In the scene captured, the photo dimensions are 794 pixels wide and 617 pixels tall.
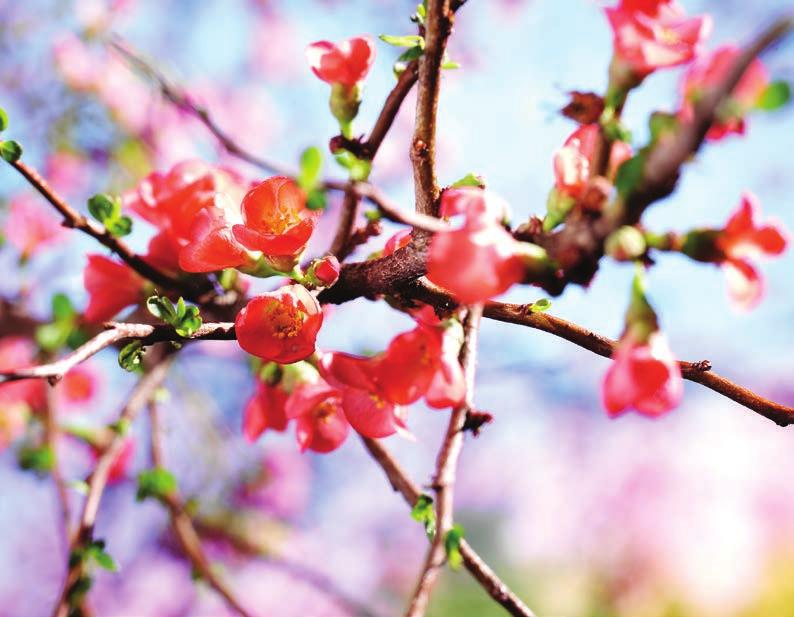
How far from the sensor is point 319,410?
0.90 m

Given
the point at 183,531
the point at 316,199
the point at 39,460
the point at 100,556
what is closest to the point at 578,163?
the point at 316,199

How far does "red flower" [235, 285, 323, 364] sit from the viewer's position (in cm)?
69

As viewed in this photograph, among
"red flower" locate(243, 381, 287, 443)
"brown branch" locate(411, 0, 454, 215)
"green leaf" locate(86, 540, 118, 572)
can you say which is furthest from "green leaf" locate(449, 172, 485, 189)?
"green leaf" locate(86, 540, 118, 572)

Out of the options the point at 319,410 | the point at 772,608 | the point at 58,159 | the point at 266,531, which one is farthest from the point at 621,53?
the point at 58,159

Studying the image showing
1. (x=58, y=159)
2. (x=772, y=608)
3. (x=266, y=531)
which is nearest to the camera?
(x=266, y=531)

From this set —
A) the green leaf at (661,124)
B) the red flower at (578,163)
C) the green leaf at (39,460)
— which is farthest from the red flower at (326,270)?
the green leaf at (39,460)

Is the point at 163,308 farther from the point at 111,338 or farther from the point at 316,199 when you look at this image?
the point at 316,199

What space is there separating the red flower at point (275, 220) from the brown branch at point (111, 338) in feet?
0.30

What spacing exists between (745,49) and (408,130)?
3591 millimetres

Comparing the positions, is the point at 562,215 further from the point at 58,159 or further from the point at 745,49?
the point at 58,159

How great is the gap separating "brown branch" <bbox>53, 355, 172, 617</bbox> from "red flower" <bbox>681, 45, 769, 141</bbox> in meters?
1.00

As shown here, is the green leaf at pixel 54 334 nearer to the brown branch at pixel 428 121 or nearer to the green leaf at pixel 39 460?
the green leaf at pixel 39 460

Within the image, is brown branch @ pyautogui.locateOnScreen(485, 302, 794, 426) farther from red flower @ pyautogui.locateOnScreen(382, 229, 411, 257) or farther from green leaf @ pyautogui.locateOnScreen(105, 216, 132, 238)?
green leaf @ pyautogui.locateOnScreen(105, 216, 132, 238)

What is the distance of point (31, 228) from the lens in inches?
69.1
